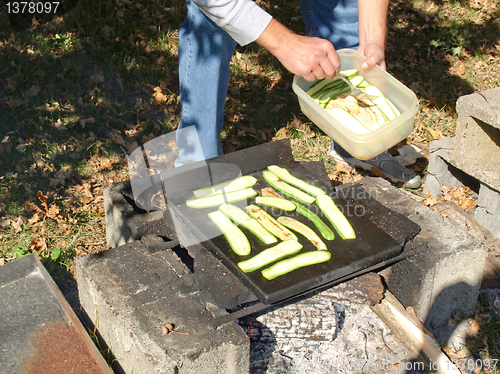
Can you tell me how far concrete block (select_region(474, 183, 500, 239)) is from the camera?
4.35 meters

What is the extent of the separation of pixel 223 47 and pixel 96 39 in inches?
154

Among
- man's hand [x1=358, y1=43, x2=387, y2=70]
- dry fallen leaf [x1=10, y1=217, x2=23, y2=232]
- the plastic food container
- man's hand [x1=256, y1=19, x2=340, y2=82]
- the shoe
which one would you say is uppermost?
man's hand [x1=256, y1=19, x2=340, y2=82]

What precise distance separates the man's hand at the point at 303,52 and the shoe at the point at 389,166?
8.00 feet

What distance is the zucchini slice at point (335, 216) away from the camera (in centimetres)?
301

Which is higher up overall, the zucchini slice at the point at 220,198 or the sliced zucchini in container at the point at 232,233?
the zucchini slice at the point at 220,198

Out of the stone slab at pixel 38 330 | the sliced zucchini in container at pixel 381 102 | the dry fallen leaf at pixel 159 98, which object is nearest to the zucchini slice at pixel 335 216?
the sliced zucchini in container at pixel 381 102

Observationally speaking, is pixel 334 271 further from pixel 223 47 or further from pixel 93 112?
pixel 93 112

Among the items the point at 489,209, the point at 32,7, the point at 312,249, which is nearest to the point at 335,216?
the point at 312,249

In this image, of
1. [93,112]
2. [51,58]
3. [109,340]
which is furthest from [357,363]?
[51,58]

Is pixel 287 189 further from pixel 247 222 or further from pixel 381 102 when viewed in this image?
pixel 381 102

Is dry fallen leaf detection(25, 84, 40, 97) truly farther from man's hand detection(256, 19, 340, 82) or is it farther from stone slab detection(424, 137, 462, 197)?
stone slab detection(424, 137, 462, 197)

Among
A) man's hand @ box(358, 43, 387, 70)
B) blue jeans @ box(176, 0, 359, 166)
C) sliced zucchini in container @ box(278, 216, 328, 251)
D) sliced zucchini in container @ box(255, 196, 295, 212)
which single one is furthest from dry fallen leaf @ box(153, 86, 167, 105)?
sliced zucchini in container @ box(278, 216, 328, 251)

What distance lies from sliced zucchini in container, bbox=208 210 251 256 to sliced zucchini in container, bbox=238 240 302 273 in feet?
0.31

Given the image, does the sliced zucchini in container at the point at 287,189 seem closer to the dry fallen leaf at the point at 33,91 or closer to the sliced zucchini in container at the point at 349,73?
the sliced zucchini in container at the point at 349,73
